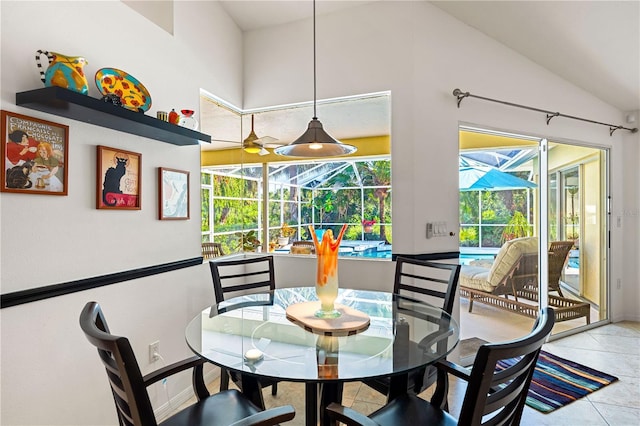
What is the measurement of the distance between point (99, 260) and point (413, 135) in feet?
7.55

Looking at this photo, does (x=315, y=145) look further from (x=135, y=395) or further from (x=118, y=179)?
(x=135, y=395)

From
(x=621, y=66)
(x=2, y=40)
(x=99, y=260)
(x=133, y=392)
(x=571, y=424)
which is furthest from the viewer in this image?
(x=621, y=66)

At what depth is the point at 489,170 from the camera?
338 cm

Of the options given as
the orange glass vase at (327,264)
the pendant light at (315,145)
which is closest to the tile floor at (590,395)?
the orange glass vase at (327,264)

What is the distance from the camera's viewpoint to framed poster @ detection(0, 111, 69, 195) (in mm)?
1462

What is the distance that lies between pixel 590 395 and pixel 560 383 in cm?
19

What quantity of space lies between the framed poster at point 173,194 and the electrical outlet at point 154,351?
810 mm

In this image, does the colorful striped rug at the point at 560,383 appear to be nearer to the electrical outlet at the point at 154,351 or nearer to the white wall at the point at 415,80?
the white wall at the point at 415,80

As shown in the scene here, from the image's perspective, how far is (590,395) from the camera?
2473 mm

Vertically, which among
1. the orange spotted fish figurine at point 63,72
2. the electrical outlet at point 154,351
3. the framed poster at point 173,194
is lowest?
the electrical outlet at point 154,351

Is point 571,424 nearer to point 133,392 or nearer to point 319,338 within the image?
point 319,338

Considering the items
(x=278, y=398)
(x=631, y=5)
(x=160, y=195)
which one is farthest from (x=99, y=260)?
(x=631, y=5)

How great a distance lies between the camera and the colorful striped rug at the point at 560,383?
2420 mm

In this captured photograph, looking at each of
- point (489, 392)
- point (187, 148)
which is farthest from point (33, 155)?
point (489, 392)
